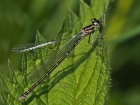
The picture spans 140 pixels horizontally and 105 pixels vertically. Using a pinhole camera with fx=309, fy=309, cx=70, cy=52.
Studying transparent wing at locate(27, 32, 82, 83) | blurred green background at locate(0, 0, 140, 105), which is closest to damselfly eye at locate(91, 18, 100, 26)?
transparent wing at locate(27, 32, 82, 83)

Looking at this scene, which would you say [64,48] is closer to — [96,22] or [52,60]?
[52,60]

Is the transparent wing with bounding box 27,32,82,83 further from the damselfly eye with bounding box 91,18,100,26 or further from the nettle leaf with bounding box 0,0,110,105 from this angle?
the damselfly eye with bounding box 91,18,100,26

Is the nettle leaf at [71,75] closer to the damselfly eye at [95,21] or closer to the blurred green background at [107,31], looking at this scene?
the damselfly eye at [95,21]

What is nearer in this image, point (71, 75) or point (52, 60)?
point (71, 75)

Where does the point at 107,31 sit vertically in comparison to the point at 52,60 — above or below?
below

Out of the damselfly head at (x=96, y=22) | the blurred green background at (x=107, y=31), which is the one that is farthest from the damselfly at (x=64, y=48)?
the blurred green background at (x=107, y=31)

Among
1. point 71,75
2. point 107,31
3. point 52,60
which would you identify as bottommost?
point 71,75

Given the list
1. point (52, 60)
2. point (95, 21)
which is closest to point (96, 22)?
point (95, 21)
